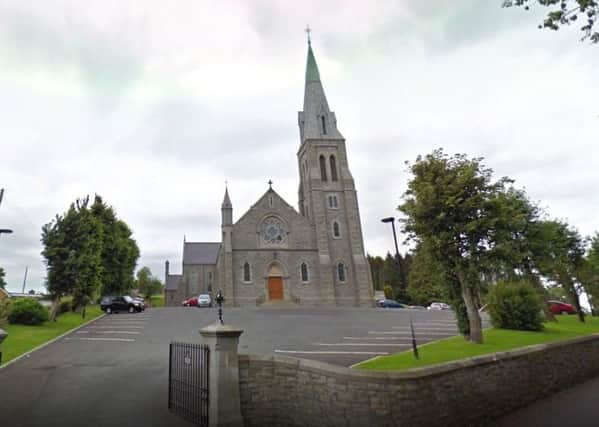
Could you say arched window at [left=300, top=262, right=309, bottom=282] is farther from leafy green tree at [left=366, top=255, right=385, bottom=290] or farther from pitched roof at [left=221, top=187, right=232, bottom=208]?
leafy green tree at [left=366, top=255, right=385, bottom=290]

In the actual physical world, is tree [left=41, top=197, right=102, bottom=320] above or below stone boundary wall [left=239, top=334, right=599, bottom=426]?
above

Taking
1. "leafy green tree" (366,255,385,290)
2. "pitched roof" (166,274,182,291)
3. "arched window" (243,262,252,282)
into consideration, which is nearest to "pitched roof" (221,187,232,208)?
"arched window" (243,262,252,282)

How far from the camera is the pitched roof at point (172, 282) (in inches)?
2566

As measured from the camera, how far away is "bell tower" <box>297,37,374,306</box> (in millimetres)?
40094

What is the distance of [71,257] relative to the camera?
24.2m

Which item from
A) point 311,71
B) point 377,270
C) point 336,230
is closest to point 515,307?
point 336,230

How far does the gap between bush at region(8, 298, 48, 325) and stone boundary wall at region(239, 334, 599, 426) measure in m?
20.5

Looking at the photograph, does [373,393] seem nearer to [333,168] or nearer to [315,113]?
[333,168]

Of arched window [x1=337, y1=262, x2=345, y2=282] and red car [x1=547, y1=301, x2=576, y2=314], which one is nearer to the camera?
red car [x1=547, y1=301, x2=576, y2=314]

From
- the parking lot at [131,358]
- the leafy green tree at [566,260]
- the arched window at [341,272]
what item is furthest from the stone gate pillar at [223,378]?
the arched window at [341,272]

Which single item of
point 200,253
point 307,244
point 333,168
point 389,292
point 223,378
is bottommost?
point 223,378

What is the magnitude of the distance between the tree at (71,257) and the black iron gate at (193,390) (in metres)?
19.1

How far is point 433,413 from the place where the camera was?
7.64 meters

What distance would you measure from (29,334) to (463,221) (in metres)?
21.1
